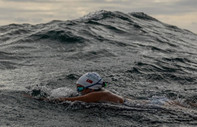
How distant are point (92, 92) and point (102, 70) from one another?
5056mm

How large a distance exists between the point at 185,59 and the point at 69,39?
7083 millimetres

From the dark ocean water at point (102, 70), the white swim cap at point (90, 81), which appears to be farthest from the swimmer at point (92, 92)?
the dark ocean water at point (102, 70)

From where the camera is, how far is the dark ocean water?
889cm

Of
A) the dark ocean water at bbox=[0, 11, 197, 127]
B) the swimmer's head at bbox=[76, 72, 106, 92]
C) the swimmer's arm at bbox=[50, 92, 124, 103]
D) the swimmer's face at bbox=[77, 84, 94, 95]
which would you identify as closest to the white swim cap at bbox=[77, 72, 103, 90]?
the swimmer's head at bbox=[76, 72, 106, 92]

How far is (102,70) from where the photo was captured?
1504 centimetres

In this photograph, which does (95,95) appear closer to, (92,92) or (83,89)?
(92,92)

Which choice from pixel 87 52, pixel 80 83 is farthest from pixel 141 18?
pixel 80 83

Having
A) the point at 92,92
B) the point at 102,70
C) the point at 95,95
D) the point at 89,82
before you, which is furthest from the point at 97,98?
the point at 102,70

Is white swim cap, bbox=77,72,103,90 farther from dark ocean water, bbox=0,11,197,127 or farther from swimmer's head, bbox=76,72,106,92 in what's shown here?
dark ocean water, bbox=0,11,197,127

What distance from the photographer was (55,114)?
905cm

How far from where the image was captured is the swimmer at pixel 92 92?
9.85 meters

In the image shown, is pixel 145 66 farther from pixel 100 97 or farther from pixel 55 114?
pixel 55 114

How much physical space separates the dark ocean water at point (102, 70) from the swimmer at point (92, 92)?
0.18 metres

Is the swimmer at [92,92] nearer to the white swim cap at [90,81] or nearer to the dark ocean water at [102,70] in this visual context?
the white swim cap at [90,81]
